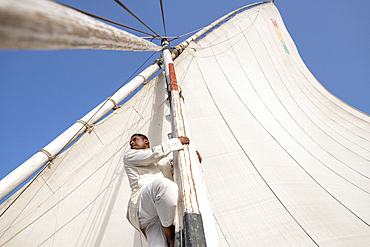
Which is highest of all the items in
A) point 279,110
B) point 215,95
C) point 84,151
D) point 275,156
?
point 84,151

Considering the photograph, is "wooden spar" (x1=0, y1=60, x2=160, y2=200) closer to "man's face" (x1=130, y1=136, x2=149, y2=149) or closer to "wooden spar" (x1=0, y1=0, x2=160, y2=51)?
"man's face" (x1=130, y1=136, x2=149, y2=149)

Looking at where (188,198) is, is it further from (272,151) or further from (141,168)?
(272,151)

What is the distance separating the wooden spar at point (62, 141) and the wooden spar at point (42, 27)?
2.09m

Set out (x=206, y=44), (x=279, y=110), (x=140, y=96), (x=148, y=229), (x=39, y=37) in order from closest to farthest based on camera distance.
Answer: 1. (x=39, y=37)
2. (x=148, y=229)
3. (x=140, y=96)
4. (x=279, y=110)
5. (x=206, y=44)

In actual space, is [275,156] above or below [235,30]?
below

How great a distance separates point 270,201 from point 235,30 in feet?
20.3

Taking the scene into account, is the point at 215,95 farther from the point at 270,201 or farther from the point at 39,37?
the point at 39,37

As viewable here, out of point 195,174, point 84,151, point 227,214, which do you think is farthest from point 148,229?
point 84,151

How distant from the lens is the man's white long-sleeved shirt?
137 cm

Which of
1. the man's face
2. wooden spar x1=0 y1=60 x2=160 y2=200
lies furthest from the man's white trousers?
wooden spar x1=0 y1=60 x2=160 y2=200

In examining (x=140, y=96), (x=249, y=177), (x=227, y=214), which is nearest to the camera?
(x=227, y=214)

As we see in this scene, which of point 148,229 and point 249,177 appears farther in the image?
point 249,177

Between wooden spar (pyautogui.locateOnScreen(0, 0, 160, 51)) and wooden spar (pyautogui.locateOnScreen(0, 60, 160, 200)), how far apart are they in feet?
6.85

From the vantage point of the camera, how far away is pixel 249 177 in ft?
8.00
